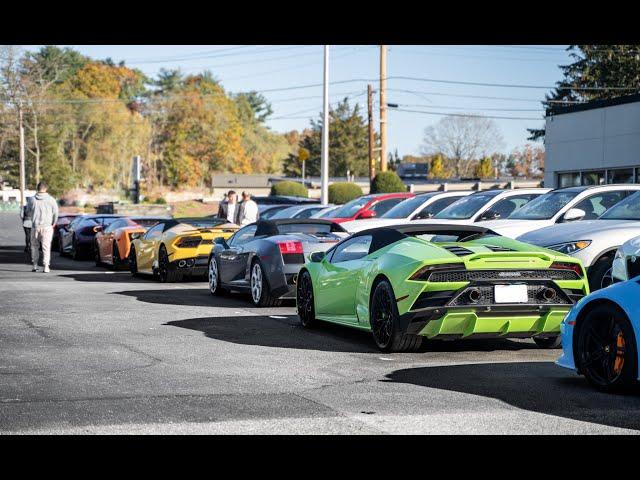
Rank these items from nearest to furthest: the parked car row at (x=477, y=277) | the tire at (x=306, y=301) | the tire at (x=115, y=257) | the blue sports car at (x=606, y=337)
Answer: the blue sports car at (x=606, y=337)
the parked car row at (x=477, y=277)
the tire at (x=306, y=301)
the tire at (x=115, y=257)

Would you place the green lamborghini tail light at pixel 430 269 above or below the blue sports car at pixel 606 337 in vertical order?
above

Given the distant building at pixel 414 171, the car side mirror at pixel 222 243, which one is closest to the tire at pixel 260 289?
the car side mirror at pixel 222 243

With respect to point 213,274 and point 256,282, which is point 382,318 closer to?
point 256,282

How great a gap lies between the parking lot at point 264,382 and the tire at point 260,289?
1029 mm

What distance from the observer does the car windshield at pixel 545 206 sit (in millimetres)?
16750

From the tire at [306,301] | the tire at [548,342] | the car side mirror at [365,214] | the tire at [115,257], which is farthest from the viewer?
the tire at [115,257]

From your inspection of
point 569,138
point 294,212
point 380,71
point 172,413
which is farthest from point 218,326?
point 380,71

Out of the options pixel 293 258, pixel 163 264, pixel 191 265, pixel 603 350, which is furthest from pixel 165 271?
pixel 603 350

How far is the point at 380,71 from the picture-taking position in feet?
150

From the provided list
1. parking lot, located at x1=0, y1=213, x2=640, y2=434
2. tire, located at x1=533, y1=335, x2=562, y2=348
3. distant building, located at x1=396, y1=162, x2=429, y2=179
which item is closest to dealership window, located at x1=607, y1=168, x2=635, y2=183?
parking lot, located at x1=0, y1=213, x2=640, y2=434

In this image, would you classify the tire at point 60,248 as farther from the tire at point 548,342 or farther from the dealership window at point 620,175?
the tire at point 548,342

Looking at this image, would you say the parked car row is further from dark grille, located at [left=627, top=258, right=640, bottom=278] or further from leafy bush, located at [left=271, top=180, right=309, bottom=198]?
leafy bush, located at [left=271, top=180, right=309, bottom=198]
